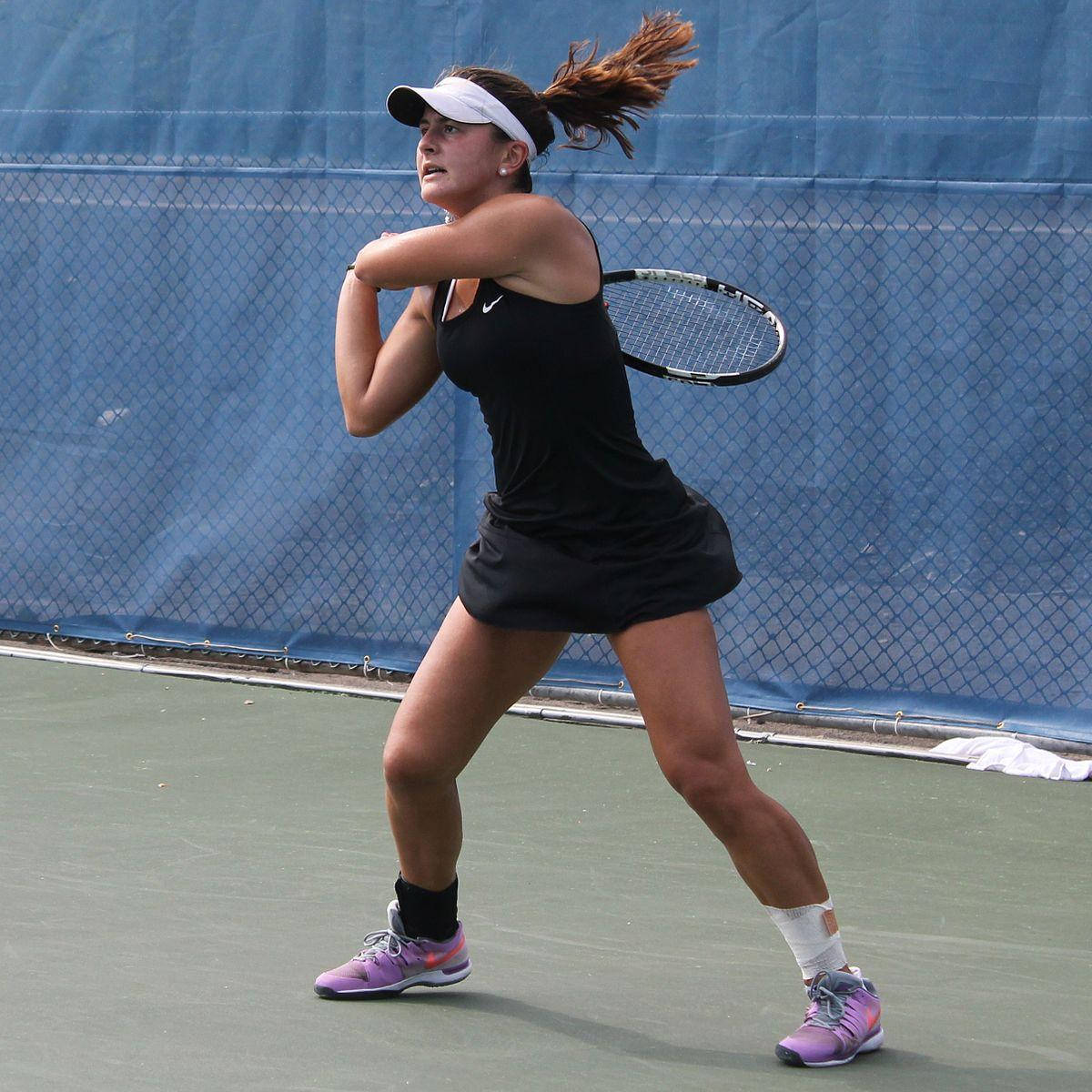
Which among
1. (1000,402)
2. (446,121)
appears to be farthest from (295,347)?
(446,121)

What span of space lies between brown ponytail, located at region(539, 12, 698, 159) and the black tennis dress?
1.37 feet

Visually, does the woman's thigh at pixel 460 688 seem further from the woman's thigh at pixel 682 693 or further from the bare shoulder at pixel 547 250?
the bare shoulder at pixel 547 250

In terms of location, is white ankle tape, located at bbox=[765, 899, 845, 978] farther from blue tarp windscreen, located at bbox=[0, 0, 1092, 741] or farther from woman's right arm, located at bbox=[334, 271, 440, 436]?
blue tarp windscreen, located at bbox=[0, 0, 1092, 741]

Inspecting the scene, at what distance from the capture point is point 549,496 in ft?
10.5

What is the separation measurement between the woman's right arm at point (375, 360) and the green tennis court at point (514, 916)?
3.67 feet

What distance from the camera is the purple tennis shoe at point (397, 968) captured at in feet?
11.3

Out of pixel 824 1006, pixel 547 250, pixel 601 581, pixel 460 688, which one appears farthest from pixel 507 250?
pixel 824 1006

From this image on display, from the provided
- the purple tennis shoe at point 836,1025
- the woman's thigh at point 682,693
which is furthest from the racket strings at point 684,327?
the purple tennis shoe at point 836,1025

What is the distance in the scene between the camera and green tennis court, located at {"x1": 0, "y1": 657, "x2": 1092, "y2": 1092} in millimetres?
3148

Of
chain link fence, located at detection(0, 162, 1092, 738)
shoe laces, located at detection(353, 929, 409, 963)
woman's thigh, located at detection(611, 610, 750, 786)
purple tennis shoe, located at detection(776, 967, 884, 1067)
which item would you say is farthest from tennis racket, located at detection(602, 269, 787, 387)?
purple tennis shoe, located at detection(776, 967, 884, 1067)

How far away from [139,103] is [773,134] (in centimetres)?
261

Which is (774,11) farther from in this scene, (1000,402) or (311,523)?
(311,523)

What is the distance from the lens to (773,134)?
6.05 meters

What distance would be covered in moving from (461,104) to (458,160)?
0.32ft
